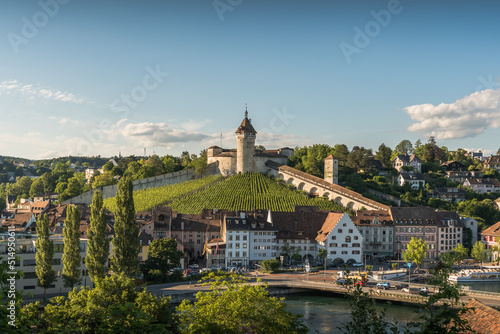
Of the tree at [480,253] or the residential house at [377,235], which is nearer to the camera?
the tree at [480,253]

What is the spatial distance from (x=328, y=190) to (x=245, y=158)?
20.0 m

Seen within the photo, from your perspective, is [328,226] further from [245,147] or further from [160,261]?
[245,147]

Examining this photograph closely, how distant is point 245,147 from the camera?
323 ft

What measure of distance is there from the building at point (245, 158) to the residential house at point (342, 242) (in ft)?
127

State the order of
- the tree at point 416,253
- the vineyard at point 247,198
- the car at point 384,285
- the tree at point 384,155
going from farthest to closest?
the tree at point 384,155, the vineyard at point 247,198, the tree at point 416,253, the car at point 384,285

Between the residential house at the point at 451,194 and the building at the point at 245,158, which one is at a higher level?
the building at the point at 245,158

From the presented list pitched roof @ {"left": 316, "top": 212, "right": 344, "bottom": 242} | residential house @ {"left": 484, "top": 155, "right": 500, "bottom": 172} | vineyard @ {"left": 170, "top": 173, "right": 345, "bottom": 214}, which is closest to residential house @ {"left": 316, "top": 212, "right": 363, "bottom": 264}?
pitched roof @ {"left": 316, "top": 212, "right": 344, "bottom": 242}

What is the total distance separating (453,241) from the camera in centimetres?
6806

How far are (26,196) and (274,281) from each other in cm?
9960

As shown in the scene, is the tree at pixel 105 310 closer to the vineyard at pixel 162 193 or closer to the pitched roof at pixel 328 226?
the pitched roof at pixel 328 226

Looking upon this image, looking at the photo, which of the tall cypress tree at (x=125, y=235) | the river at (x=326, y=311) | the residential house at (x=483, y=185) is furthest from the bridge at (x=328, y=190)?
the tall cypress tree at (x=125, y=235)

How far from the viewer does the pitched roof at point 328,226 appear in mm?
60112

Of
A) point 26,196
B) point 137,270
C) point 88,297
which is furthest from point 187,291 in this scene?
point 26,196

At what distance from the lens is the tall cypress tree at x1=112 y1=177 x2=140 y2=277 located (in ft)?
128
